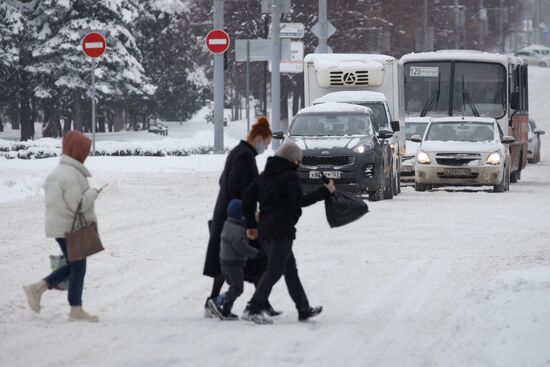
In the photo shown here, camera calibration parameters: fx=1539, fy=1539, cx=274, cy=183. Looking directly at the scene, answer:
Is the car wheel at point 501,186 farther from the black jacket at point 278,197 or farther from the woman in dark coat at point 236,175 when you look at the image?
A: the black jacket at point 278,197

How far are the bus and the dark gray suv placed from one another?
7666 mm

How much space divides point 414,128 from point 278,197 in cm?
2369

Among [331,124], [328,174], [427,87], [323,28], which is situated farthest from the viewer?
[323,28]

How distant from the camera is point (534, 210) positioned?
77.0 ft

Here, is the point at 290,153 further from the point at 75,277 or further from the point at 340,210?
the point at 75,277

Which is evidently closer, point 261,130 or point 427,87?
point 261,130

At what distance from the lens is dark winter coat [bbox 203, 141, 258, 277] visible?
10742mm

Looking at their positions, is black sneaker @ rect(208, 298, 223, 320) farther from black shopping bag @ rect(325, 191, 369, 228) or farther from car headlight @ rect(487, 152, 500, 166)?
car headlight @ rect(487, 152, 500, 166)

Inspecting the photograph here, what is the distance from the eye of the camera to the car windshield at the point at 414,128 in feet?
110

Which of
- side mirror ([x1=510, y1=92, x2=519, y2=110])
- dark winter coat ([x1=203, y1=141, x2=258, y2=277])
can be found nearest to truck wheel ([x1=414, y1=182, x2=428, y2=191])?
side mirror ([x1=510, y1=92, x2=519, y2=110])

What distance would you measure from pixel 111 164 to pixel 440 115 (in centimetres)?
776

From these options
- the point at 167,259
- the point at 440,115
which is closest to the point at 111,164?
the point at 440,115

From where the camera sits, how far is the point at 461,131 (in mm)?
30297

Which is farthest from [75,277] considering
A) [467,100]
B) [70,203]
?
[467,100]
